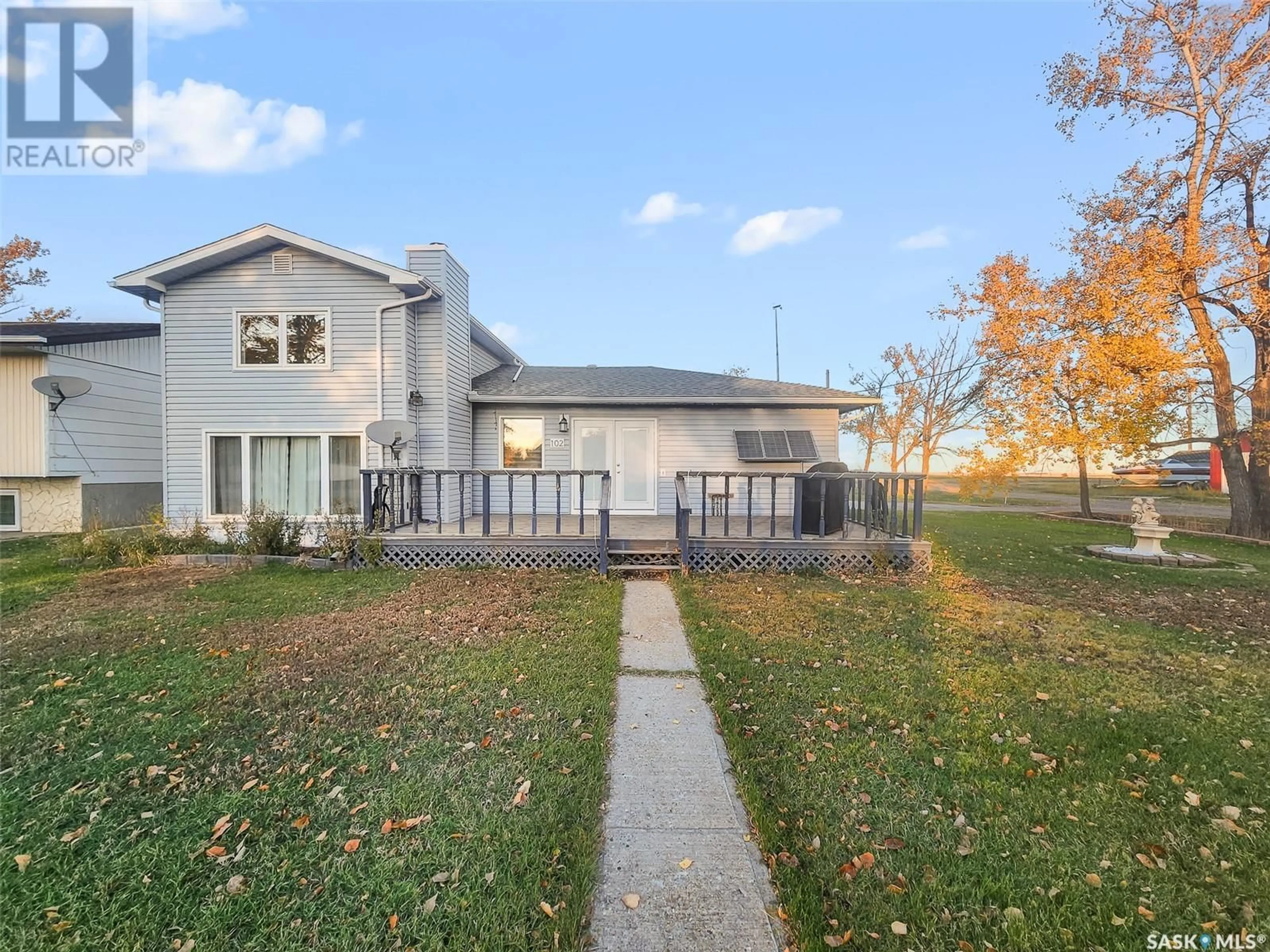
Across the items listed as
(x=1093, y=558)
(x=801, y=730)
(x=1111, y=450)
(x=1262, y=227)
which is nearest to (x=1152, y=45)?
(x=1262, y=227)

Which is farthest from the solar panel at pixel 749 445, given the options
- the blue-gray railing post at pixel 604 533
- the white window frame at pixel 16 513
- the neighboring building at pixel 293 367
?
the white window frame at pixel 16 513

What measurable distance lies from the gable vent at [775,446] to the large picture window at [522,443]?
3.94 m

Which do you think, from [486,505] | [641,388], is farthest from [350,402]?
[641,388]

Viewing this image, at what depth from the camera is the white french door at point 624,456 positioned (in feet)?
35.1

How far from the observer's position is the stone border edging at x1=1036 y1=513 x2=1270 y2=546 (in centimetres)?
1106

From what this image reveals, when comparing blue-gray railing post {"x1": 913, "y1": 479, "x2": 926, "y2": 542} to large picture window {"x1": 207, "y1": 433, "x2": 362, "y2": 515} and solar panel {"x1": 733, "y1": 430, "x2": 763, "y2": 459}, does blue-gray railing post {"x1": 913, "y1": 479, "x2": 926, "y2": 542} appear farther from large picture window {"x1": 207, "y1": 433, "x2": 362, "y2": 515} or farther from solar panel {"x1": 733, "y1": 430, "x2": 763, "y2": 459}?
large picture window {"x1": 207, "y1": 433, "x2": 362, "y2": 515}

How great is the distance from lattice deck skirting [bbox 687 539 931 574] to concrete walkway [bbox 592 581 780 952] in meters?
4.13

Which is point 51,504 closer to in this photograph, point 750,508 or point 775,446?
point 750,508

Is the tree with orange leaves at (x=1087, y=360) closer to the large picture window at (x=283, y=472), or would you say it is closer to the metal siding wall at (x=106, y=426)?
the large picture window at (x=283, y=472)

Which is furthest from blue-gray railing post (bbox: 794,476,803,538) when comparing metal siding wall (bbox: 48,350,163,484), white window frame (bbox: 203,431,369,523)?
metal siding wall (bbox: 48,350,163,484)

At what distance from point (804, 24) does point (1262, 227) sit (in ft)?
34.8

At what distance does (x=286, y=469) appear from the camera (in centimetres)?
941

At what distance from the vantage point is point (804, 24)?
33.7 ft

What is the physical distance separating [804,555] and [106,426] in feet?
48.8
